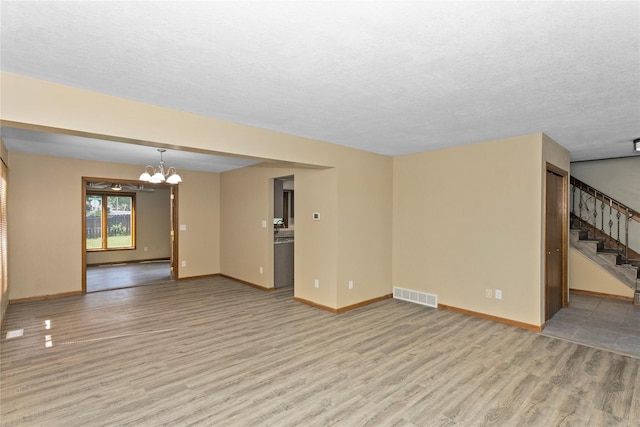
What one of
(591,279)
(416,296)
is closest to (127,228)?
(416,296)

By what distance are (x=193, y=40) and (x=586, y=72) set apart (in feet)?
8.75

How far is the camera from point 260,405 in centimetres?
252

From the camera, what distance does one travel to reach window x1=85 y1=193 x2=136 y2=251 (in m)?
9.53

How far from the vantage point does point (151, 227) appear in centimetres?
1025

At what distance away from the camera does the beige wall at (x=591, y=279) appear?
A: 5.48 m

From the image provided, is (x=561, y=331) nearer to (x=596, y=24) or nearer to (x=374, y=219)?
(x=374, y=219)

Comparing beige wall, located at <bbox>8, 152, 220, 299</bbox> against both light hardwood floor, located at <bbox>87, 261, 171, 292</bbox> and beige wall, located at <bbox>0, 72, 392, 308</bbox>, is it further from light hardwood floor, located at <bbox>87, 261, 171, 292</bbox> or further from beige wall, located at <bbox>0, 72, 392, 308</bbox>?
beige wall, located at <bbox>0, 72, 392, 308</bbox>

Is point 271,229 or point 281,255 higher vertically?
point 271,229

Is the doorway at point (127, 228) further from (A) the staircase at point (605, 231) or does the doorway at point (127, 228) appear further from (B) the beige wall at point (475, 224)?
(A) the staircase at point (605, 231)

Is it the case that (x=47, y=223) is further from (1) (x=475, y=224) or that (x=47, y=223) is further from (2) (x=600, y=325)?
(2) (x=600, y=325)

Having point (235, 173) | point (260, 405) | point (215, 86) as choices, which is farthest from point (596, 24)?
point (235, 173)

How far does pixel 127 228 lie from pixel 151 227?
0.68m

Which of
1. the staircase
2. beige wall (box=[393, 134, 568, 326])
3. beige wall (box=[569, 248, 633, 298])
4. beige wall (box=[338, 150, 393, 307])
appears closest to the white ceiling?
beige wall (box=[393, 134, 568, 326])

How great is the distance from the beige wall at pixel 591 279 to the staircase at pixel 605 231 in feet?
0.26
